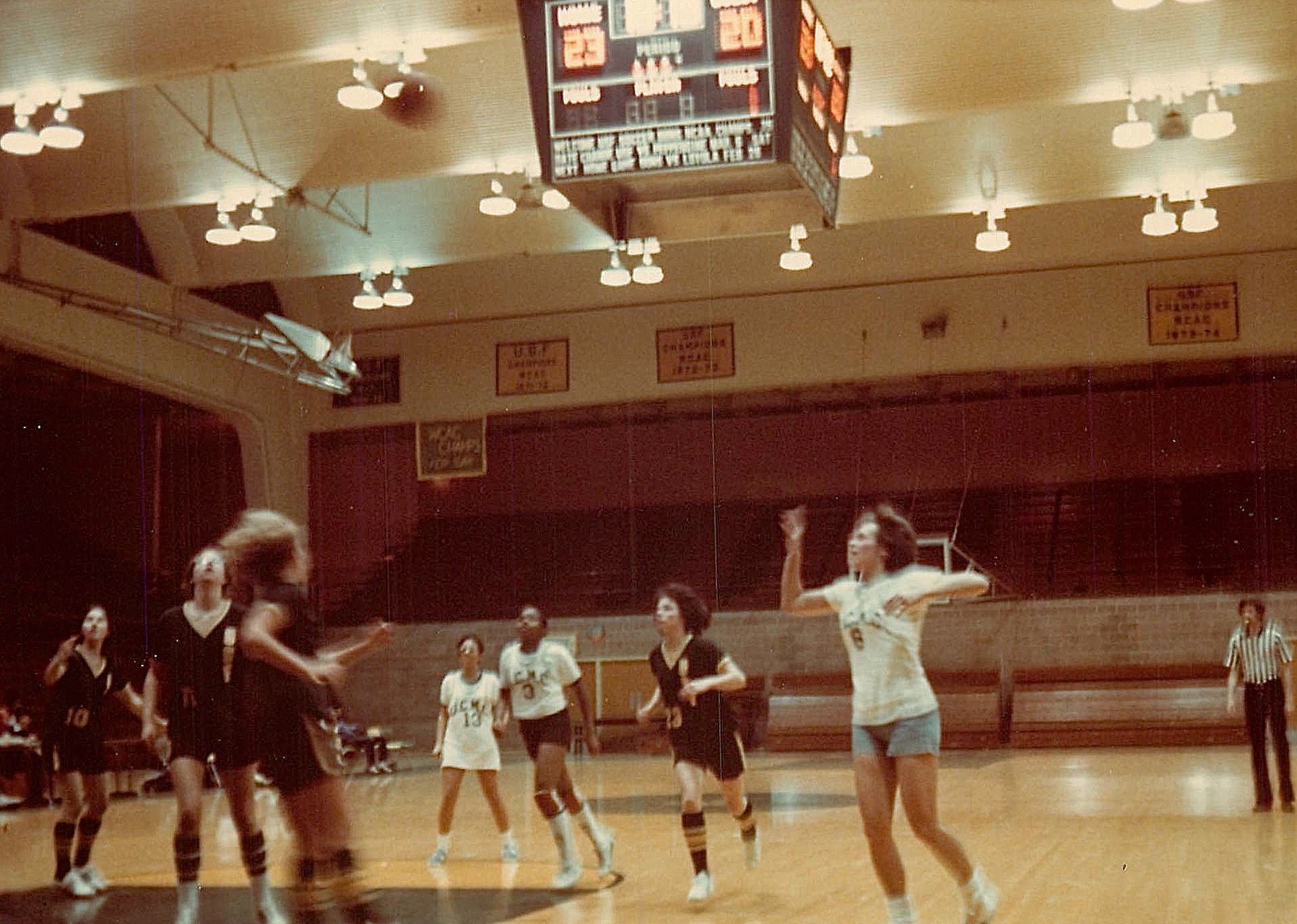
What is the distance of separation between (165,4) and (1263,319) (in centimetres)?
1667

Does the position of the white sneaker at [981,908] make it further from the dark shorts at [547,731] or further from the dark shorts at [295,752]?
the dark shorts at [547,731]

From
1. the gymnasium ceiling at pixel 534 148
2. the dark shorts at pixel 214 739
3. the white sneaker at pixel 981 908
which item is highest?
the gymnasium ceiling at pixel 534 148

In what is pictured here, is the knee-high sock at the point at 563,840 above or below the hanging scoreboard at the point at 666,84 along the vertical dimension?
below

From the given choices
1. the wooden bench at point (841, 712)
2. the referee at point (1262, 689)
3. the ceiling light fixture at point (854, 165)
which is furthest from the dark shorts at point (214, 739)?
the wooden bench at point (841, 712)

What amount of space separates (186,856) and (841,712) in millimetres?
15883

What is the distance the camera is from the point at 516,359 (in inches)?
983

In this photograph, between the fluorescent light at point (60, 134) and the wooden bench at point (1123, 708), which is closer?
the fluorescent light at point (60, 134)

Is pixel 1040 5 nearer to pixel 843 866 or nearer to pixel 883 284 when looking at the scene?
pixel 843 866

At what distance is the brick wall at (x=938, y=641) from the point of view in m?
22.1

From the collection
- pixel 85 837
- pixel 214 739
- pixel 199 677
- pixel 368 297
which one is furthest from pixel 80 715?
pixel 368 297

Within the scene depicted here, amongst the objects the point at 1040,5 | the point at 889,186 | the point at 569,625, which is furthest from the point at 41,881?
the point at 569,625

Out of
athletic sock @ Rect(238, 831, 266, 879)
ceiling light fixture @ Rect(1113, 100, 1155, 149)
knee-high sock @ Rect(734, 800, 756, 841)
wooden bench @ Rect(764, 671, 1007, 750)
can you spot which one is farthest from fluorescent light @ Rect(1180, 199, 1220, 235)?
athletic sock @ Rect(238, 831, 266, 879)

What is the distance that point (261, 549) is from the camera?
572 cm

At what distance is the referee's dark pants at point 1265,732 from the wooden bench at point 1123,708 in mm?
8025
